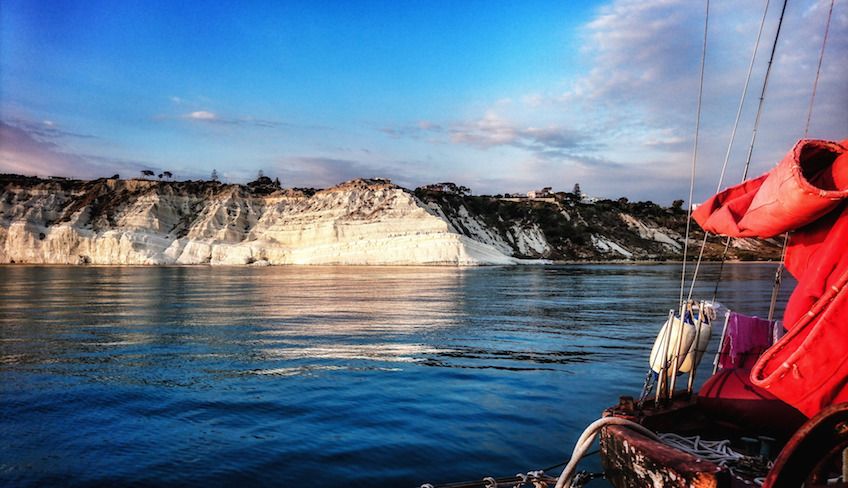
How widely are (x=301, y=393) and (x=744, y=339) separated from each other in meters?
7.75

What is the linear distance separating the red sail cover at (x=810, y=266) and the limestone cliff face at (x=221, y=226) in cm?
7712

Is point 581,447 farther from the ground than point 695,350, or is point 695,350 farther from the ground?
point 695,350

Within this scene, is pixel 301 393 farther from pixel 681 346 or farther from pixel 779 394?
pixel 779 394

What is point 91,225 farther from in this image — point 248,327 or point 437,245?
point 248,327

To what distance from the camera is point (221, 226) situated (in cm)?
9606

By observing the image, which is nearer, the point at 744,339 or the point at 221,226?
the point at 744,339

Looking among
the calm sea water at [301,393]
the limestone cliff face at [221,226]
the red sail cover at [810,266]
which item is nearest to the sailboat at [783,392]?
the red sail cover at [810,266]

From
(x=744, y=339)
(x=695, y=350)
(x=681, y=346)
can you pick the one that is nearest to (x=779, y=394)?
(x=681, y=346)

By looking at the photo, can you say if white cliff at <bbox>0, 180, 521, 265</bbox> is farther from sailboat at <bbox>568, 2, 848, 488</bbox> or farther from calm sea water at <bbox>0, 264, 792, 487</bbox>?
sailboat at <bbox>568, 2, 848, 488</bbox>

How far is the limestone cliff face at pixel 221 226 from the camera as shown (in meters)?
84.6

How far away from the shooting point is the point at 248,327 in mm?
19484

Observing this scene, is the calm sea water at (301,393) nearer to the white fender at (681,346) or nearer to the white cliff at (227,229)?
the white fender at (681,346)

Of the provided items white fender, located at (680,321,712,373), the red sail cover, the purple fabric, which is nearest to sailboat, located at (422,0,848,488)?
the red sail cover

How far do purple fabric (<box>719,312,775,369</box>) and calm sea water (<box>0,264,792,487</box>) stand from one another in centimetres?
253
